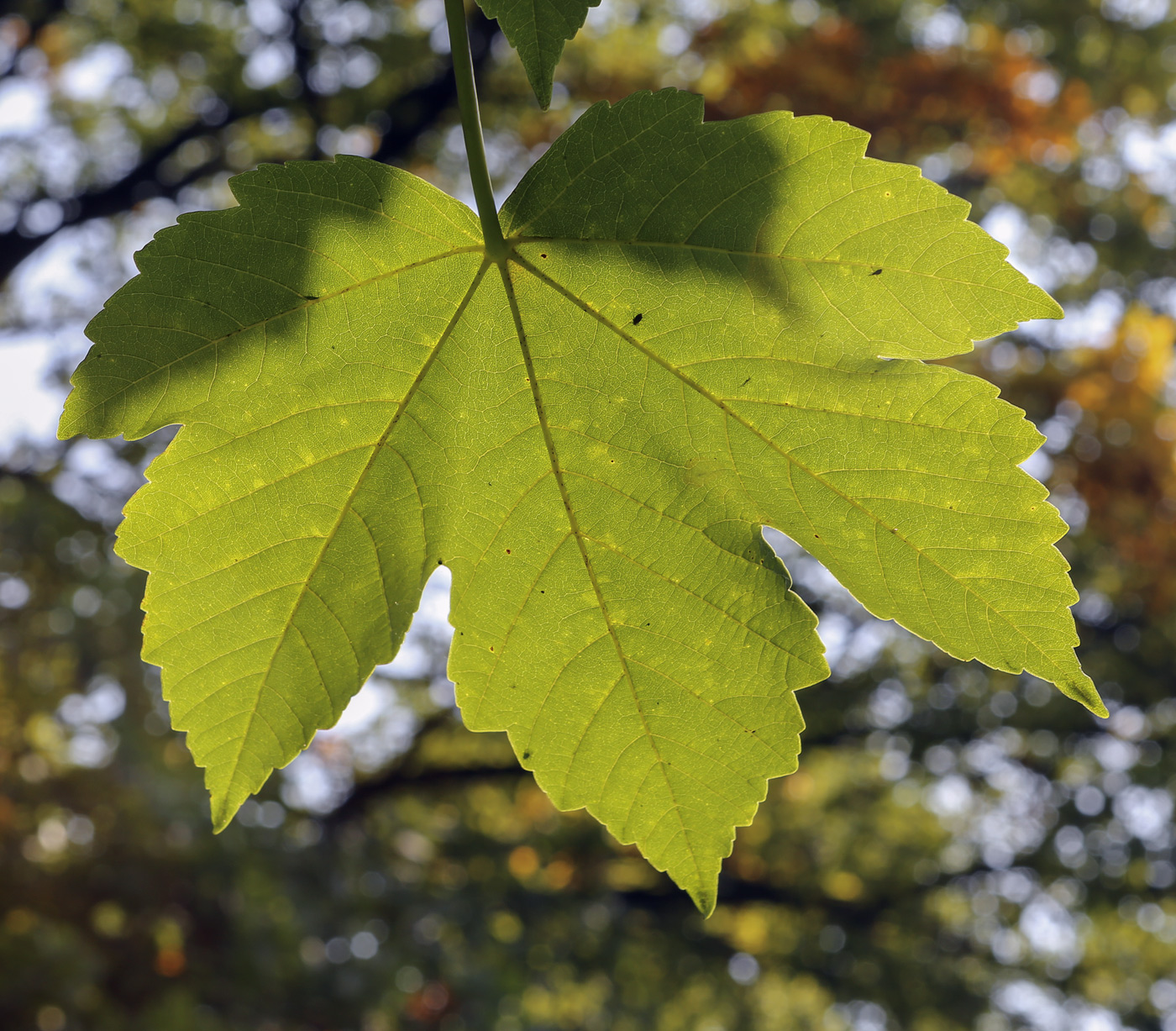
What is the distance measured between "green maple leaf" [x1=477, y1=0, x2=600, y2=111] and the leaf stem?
1.8 inches

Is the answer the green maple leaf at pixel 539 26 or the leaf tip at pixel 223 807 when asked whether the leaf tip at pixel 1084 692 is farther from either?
the leaf tip at pixel 223 807

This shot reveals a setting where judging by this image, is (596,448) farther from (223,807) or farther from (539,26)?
(223,807)

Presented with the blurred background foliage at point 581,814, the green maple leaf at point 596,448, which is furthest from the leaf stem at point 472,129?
the blurred background foliage at point 581,814

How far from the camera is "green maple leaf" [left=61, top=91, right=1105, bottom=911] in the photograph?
87cm

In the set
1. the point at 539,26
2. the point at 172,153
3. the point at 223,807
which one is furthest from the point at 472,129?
the point at 172,153

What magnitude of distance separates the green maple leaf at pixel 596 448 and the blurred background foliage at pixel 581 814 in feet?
16.0

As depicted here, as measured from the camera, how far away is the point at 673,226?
0.92 metres

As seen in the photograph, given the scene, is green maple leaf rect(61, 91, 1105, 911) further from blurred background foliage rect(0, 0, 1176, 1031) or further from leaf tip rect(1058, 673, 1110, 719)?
blurred background foliage rect(0, 0, 1176, 1031)

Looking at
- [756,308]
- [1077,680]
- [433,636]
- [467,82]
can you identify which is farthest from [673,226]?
[433,636]

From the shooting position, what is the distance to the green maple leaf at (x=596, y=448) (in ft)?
2.87

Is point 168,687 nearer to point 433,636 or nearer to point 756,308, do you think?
point 756,308

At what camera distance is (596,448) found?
1.00 m

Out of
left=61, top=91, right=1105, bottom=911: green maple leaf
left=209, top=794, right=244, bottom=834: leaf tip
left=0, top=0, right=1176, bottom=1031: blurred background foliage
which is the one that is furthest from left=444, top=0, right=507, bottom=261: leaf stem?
left=0, top=0, right=1176, bottom=1031: blurred background foliage

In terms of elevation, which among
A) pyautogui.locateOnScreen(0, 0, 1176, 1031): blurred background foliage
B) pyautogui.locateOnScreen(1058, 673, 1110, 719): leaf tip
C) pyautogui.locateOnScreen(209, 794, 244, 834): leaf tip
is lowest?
pyautogui.locateOnScreen(0, 0, 1176, 1031): blurred background foliage
